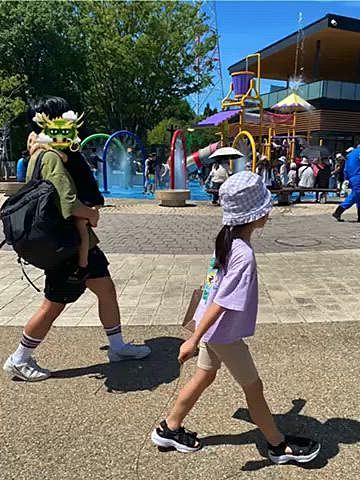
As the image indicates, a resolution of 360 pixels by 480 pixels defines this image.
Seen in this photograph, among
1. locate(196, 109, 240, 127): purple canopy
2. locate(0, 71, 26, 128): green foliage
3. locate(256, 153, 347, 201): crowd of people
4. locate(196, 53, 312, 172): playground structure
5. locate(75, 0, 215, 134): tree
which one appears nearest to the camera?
locate(256, 153, 347, 201): crowd of people

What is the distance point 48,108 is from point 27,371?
1.74 metres

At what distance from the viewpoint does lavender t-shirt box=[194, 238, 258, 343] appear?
2217 millimetres

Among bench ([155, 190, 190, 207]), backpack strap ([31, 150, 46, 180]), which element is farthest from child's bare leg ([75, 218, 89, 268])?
bench ([155, 190, 190, 207])

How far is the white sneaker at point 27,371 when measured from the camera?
10.6ft

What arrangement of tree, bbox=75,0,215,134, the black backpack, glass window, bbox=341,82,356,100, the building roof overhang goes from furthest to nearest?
tree, bbox=75,0,215,134, glass window, bbox=341,82,356,100, the building roof overhang, the black backpack

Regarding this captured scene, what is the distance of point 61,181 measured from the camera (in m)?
2.88

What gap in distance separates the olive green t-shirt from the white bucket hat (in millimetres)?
1042

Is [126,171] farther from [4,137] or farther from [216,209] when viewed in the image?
[216,209]

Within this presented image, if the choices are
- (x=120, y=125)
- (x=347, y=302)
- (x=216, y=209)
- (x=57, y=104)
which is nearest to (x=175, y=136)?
(x=216, y=209)

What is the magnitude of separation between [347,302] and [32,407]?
3.34 metres

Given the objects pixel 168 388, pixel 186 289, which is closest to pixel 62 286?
pixel 168 388

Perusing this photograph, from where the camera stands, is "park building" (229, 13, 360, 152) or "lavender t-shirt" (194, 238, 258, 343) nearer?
"lavender t-shirt" (194, 238, 258, 343)

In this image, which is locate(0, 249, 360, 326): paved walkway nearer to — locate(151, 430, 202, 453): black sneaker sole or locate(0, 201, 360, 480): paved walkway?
locate(0, 201, 360, 480): paved walkway

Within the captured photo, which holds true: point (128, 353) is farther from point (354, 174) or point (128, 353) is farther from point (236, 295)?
point (354, 174)
